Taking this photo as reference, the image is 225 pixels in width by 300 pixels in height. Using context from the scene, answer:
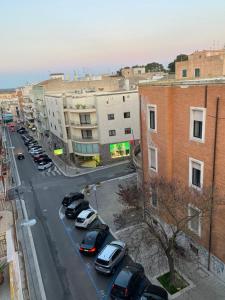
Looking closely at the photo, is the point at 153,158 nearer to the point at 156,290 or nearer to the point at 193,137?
the point at 193,137

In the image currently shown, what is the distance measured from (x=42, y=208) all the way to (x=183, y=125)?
2000 centimetres

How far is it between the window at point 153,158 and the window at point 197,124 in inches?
178

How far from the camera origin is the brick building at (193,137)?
14.6 m

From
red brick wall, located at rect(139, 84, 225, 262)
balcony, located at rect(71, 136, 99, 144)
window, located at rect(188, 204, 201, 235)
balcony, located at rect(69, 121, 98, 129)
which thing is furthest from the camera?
balcony, located at rect(71, 136, 99, 144)

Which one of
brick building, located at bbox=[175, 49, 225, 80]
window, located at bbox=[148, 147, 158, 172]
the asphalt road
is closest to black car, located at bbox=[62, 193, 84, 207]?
the asphalt road

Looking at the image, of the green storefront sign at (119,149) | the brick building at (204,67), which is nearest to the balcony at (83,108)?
the green storefront sign at (119,149)

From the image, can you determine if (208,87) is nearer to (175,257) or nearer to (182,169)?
(182,169)

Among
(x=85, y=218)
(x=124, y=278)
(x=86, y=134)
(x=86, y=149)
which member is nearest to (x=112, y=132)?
(x=86, y=134)

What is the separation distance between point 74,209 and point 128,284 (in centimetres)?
1213

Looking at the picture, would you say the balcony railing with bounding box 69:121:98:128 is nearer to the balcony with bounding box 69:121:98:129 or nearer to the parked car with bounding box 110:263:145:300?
the balcony with bounding box 69:121:98:129

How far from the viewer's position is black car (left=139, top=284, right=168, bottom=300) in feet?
48.9

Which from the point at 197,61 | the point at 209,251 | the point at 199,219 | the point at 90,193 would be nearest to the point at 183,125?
the point at 199,219

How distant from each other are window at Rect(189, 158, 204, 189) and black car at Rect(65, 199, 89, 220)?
1371cm

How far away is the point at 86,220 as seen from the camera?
80.8ft
